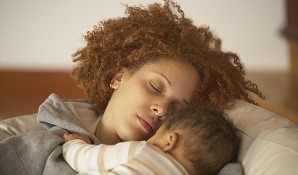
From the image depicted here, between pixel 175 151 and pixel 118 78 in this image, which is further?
pixel 118 78

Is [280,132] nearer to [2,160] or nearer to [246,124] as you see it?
[246,124]

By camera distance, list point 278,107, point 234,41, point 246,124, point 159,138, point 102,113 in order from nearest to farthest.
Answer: point 159,138 < point 246,124 < point 102,113 < point 278,107 < point 234,41

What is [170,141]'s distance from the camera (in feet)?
3.73

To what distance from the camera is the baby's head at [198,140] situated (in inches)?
44.1

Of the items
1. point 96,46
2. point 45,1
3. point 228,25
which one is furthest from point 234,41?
point 96,46

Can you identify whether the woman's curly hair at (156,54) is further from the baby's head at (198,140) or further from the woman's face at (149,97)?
the baby's head at (198,140)

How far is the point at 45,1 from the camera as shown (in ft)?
10.6

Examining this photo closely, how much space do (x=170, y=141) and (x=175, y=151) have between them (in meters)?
0.03

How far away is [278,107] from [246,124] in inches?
77.4

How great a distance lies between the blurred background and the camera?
3.22 meters

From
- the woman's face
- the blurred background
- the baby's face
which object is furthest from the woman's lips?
the blurred background

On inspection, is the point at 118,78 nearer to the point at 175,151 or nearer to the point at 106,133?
the point at 106,133

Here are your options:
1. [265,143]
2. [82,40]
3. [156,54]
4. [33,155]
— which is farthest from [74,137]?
[82,40]

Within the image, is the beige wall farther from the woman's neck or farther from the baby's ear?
the baby's ear
